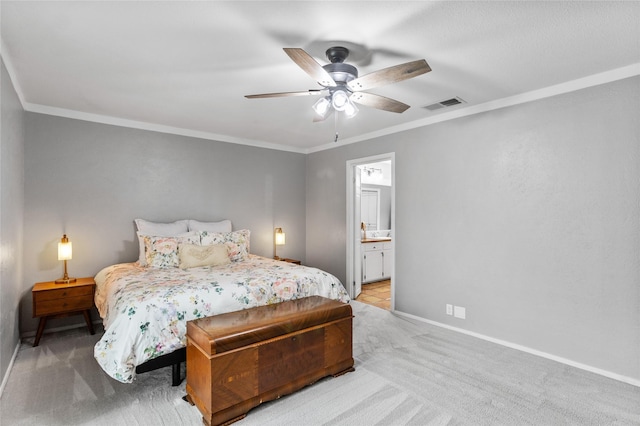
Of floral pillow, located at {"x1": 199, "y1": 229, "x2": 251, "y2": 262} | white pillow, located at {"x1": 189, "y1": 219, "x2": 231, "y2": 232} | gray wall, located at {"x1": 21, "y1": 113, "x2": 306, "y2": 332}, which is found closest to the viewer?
gray wall, located at {"x1": 21, "y1": 113, "x2": 306, "y2": 332}

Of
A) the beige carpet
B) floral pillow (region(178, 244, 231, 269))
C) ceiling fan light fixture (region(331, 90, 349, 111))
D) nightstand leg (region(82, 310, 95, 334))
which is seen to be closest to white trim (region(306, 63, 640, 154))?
ceiling fan light fixture (region(331, 90, 349, 111))

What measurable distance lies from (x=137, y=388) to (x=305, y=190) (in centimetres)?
396

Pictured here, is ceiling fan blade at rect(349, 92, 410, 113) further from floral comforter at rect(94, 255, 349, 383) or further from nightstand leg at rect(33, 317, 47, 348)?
nightstand leg at rect(33, 317, 47, 348)

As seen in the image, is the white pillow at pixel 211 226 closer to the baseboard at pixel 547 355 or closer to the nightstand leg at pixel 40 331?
the nightstand leg at pixel 40 331

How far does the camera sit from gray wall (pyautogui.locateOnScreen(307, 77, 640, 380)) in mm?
2693

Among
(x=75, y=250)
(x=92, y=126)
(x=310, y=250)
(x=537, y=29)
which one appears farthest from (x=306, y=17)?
(x=310, y=250)

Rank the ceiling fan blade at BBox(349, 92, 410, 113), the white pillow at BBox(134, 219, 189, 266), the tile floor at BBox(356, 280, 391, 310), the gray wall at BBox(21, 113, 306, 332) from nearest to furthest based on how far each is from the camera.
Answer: the ceiling fan blade at BBox(349, 92, 410, 113), the gray wall at BBox(21, 113, 306, 332), the white pillow at BBox(134, 219, 189, 266), the tile floor at BBox(356, 280, 391, 310)

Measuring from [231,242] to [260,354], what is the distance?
7.33 feet

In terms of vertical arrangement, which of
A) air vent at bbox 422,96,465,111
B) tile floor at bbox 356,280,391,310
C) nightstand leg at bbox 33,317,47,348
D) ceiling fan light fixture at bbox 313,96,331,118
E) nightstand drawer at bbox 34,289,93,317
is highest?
air vent at bbox 422,96,465,111

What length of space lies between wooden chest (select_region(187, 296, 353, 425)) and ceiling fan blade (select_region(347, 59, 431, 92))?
1717 mm

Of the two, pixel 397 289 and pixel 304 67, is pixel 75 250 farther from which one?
pixel 397 289

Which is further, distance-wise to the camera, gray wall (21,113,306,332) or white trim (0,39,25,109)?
gray wall (21,113,306,332)

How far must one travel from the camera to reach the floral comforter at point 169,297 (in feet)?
7.51

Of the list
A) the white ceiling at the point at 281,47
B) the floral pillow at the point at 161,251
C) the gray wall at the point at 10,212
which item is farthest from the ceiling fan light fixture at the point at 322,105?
the floral pillow at the point at 161,251
